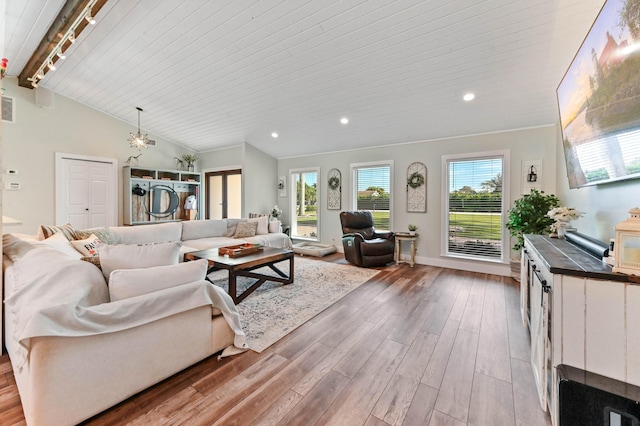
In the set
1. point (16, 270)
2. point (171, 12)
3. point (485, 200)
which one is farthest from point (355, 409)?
point (485, 200)

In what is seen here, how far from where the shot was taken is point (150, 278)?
1739mm

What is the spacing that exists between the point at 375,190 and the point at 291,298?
134 inches

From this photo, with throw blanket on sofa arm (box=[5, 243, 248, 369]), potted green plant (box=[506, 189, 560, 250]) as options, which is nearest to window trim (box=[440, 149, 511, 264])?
potted green plant (box=[506, 189, 560, 250])

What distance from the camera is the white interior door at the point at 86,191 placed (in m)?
5.01

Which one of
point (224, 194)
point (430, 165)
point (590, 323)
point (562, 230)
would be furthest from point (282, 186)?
point (590, 323)

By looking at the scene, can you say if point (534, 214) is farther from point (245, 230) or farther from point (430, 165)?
point (245, 230)

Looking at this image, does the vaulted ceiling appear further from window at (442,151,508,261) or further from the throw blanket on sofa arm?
the throw blanket on sofa arm

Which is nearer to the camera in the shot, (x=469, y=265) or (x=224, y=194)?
(x=469, y=265)

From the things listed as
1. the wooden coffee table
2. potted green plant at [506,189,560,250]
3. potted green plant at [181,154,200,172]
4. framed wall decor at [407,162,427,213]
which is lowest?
the wooden coffee table

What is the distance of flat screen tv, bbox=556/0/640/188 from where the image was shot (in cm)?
135

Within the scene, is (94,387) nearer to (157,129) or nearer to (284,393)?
(284,393)

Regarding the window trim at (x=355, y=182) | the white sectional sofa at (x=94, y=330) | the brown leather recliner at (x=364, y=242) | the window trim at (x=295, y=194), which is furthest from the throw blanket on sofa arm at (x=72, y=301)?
the window trim at (x=295, y=194)

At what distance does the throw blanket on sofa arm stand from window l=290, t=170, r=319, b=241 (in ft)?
15.7

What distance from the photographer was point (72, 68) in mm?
4129
